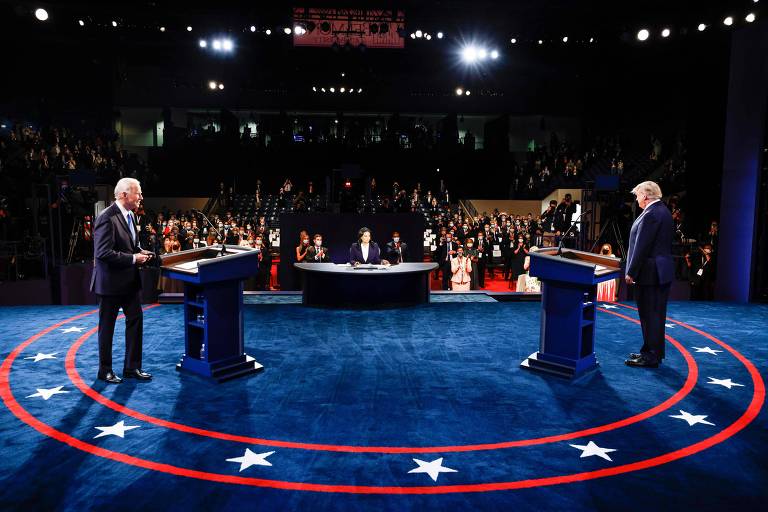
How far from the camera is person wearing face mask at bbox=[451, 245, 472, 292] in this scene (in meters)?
10.9

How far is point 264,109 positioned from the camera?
26.5 metres

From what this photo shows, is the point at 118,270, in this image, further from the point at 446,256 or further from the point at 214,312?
the point at 446,256

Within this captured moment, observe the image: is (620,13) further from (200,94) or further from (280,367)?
(200,94)

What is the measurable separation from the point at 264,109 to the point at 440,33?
15.3 m

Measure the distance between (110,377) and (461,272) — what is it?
694 cm

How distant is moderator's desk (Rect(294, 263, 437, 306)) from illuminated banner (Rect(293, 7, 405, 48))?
597 cm

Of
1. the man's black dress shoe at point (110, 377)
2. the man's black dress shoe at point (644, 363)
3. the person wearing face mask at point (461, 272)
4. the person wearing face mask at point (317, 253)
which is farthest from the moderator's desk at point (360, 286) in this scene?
the man's black dress shoe at point (110, 377)

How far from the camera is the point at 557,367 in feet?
18.4

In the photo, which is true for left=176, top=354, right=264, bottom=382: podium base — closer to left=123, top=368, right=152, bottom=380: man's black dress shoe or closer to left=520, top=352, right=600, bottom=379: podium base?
left=123, top=368, right=152, bottom=380: man's black dress shoe

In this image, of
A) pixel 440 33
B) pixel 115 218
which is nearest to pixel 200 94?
pixel 440 33

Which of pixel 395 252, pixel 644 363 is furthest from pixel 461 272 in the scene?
pixel 644 363

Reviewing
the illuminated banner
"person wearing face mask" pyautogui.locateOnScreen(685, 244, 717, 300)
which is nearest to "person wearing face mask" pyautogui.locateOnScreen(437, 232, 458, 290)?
"person wearing face mask" pyautogui.locateOnScreen(685, 244, 717, 300)

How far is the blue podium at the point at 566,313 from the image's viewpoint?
17.9 ft

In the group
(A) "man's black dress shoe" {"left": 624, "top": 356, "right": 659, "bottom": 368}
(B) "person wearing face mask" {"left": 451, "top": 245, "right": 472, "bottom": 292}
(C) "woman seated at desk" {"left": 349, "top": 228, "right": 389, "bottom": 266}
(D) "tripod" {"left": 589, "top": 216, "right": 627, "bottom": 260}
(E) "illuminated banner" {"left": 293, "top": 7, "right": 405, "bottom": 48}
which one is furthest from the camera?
(E) "illuminated banner" {"left": 293, "top": 7, "right": 405, "bottom": 48}
